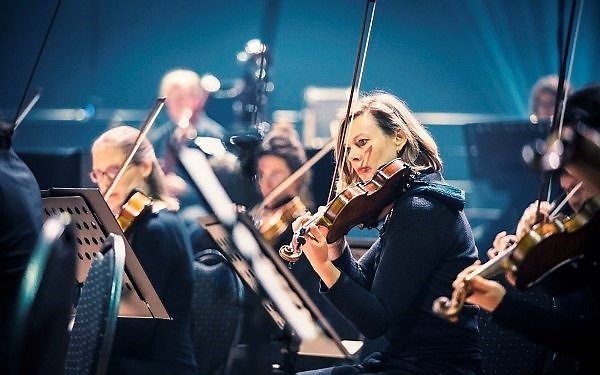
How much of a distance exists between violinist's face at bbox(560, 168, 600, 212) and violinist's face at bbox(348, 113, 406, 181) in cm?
56

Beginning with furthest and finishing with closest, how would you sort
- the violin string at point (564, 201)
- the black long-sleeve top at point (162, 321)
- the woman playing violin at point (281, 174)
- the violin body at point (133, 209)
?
the woman playing violin at point (281, 174) → the violin body at point (133, 209) → the black long-sleeve top at point (162, 321) → the violin string at point (564, 201)

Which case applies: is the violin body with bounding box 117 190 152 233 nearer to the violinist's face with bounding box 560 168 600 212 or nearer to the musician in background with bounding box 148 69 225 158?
the violinist's face with bounding box 560 168 600 212

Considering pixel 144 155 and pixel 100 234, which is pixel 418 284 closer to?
pixel 100 234

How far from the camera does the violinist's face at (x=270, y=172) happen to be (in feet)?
13.1

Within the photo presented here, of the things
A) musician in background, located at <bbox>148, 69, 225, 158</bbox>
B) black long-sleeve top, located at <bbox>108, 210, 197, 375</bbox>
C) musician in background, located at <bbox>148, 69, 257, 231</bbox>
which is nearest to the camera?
black long-sleeve top, located at <bbox>108, 210, 197, 375</bbox>

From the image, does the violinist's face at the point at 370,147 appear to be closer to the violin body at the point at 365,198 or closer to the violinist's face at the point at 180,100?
the violin body at the point at 365,198

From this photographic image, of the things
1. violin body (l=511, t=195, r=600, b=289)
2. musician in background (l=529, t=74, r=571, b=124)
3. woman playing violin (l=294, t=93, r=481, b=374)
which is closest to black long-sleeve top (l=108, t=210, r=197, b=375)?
woman playing violin (l=294, t=93, r=481, b=374)

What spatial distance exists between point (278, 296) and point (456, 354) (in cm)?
Result: 71

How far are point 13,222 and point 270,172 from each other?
66.2 inches

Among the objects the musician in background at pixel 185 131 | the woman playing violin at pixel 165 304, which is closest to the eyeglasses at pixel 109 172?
the woman playing violin at pixel 165 304

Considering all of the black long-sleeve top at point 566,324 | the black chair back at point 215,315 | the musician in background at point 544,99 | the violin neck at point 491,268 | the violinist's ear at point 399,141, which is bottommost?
the black chair back at point 215,315

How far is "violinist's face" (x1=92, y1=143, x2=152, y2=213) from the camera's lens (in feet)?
12.0

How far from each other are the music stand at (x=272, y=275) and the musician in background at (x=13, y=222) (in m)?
0.57

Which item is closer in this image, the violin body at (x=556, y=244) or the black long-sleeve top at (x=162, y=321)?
the violin body at (x=556, y=244)
